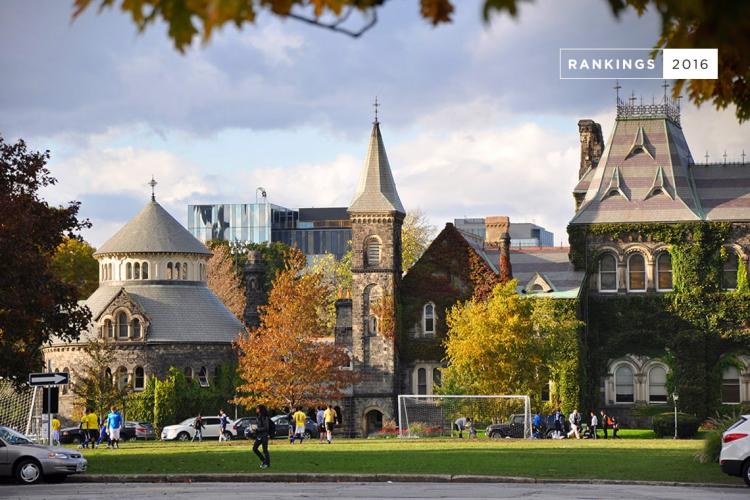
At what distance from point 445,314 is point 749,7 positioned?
69.5 m

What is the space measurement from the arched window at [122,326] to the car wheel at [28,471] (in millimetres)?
50598

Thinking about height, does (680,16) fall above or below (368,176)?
below

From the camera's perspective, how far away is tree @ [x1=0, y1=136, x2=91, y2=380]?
35.3 metres

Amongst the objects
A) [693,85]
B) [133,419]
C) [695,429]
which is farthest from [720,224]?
[693,85]

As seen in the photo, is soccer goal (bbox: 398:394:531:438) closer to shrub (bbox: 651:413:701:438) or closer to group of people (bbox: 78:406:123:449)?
shrub (bbox: 651:413:701:438)

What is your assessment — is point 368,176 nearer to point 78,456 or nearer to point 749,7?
point 78,456

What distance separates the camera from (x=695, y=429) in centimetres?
6156

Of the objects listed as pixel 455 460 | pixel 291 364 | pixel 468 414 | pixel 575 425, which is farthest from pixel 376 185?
pixel 455 460

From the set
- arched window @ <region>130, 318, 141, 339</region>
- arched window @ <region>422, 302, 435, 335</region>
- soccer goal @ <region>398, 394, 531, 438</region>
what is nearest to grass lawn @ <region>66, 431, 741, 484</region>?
soccer goal @ <region>398, 394, 531, 438</region>

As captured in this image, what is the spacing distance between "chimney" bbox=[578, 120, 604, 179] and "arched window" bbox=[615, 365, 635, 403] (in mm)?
17081

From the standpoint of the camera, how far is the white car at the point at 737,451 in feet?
Result: 88.9

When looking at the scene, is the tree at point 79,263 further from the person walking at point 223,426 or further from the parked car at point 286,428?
the person walking at point 223,426

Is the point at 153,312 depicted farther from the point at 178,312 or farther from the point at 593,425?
the point at 593,425

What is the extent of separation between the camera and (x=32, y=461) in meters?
30.0
